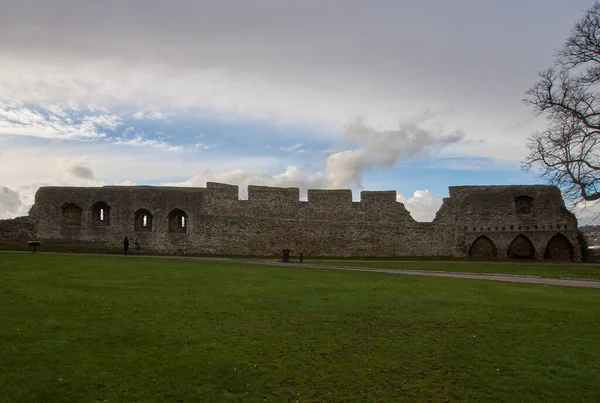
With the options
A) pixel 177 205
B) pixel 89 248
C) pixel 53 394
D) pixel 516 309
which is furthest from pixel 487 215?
pixel 53 394

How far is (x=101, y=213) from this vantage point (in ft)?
109

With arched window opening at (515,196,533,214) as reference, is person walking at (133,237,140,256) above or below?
below

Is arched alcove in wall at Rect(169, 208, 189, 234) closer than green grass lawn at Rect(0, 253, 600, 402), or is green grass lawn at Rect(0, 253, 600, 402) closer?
green grass lawn at Rect(0, 253, 600, 402)

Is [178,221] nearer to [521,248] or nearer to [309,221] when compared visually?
[309,221]

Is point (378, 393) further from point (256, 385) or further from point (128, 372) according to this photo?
point (128, 372)

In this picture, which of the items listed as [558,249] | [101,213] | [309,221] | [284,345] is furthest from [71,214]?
[558,249]

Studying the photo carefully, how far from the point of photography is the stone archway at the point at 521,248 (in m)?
36.7

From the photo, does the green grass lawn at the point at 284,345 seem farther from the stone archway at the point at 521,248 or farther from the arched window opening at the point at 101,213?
the stone archway at the point at 521,248

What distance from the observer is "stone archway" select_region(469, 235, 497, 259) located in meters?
36.8

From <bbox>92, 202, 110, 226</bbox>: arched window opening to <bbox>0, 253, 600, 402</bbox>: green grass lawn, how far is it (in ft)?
64.6

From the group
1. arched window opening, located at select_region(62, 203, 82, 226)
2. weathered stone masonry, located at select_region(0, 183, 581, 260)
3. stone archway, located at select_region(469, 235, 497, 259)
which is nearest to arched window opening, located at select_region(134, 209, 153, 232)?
weathered stone masonry, located at select_region(0, 183, 581, 260)

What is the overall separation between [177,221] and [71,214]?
7178 mm

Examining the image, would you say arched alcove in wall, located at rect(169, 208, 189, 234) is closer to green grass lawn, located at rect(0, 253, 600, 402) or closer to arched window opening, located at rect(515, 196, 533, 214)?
green grass lawn, located at rect(0, 253, 600, 402)

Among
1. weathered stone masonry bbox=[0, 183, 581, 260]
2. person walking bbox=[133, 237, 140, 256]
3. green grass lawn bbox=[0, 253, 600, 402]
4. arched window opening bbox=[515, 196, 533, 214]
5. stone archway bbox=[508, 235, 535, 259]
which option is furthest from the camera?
arched window opening bbox=[515, 196, 533, 214]
